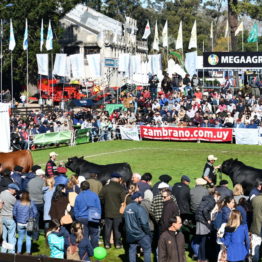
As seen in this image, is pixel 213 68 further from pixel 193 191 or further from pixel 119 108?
pixel 193 191

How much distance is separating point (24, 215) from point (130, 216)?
269 centimetres

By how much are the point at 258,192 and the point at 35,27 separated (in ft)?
Result: 188

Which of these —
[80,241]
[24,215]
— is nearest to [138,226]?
[80,241]

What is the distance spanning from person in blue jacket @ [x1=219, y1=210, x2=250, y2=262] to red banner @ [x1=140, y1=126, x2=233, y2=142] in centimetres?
2480

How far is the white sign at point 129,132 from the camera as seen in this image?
130 ft

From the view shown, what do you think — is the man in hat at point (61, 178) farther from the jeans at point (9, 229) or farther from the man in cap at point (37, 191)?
the jeans at point (9, 229)

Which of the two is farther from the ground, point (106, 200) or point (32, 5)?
point (32, 5)

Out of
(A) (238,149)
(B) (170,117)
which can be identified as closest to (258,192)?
(A) (238,149)

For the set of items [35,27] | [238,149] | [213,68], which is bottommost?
[238,149]

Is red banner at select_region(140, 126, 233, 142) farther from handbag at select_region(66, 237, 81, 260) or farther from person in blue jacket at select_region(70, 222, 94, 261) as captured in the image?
handbag at select_region(66, 237, 81, 260)

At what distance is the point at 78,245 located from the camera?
500 inches

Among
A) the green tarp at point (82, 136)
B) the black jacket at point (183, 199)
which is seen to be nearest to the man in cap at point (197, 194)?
Answer: the black jacket at point (183, 199)

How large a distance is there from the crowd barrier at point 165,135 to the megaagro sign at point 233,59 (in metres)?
9.90

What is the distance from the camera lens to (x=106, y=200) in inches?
623
